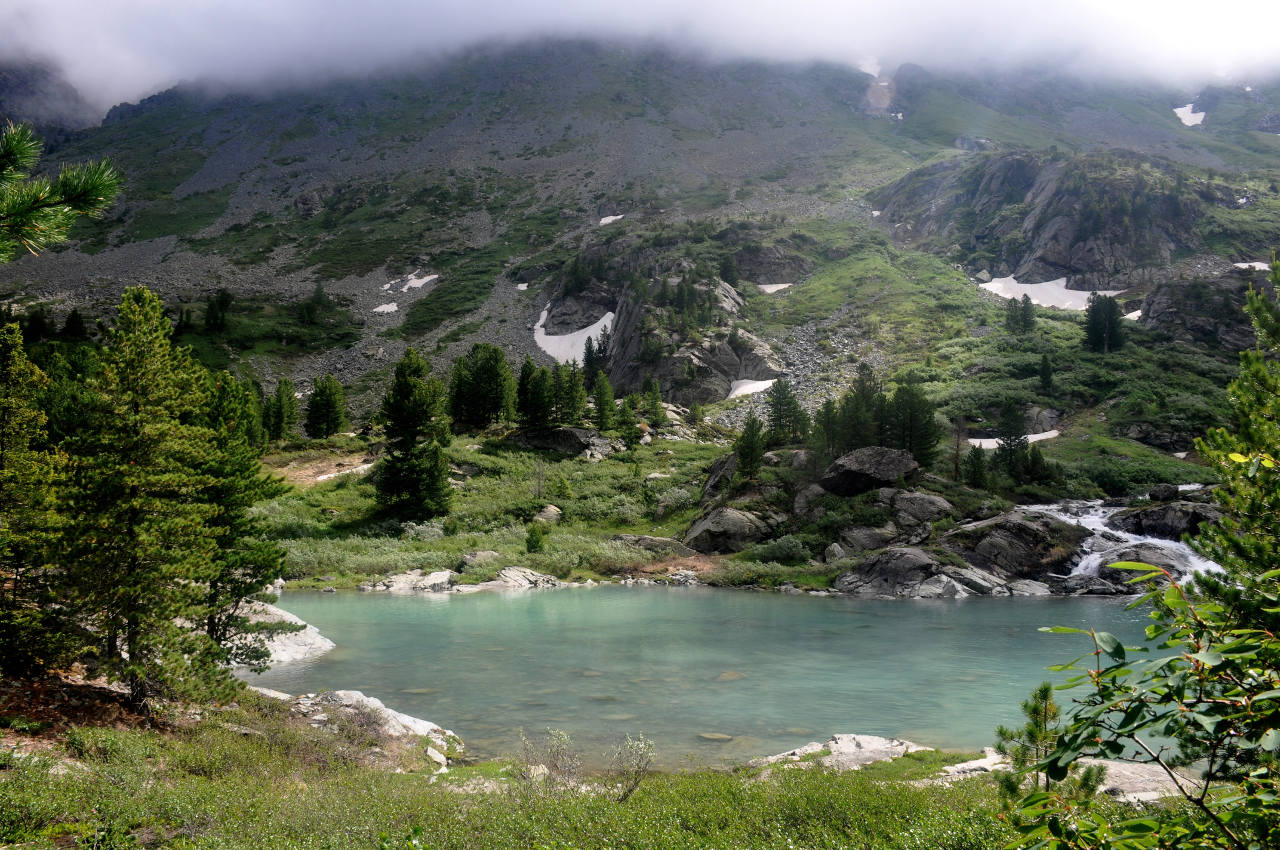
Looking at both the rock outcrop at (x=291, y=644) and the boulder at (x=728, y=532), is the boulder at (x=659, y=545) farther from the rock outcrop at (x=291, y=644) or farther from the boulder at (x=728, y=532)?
the rock outcrop at (x=291, y=644)

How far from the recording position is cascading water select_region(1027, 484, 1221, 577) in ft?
128

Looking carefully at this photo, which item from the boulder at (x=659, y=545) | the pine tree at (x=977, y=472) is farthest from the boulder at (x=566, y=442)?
the pine tree at (x=977, y=472)

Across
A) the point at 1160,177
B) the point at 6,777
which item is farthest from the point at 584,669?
the point at 1160,177

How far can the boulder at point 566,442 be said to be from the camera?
7238 cm

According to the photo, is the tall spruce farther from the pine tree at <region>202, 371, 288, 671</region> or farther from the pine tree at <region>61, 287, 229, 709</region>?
the pine tree at <region>61, 287, 229, 709</region>

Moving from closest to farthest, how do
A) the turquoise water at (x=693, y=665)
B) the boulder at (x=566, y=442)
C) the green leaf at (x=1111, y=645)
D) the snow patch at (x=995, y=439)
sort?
the green leaf at (x=1111, y=645), the turquoise water at (x=693, y=665), the snow patch at (x=995, y=439), the boulder at (x=566, y=442)

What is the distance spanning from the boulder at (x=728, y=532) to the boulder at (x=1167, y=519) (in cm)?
2542

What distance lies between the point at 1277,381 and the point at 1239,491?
5.75 ft

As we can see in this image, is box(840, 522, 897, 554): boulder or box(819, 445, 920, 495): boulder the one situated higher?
box(819, 445, 920, 495): boulder

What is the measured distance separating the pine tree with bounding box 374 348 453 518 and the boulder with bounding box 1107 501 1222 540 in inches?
2083

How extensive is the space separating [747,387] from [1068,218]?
8561cm

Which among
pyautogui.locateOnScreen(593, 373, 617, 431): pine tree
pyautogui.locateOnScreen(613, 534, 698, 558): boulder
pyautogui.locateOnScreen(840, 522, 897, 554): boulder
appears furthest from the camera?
pyautogui.locateOnScreen(593, 373, 617, 431): pine tree

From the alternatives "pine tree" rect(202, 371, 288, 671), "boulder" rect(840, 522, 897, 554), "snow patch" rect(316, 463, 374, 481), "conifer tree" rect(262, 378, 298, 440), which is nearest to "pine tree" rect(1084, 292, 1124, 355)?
"boulder" rect(840, 522, 897, 554)

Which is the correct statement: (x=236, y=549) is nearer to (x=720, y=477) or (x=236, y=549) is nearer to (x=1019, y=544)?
(x=720, y=477)
